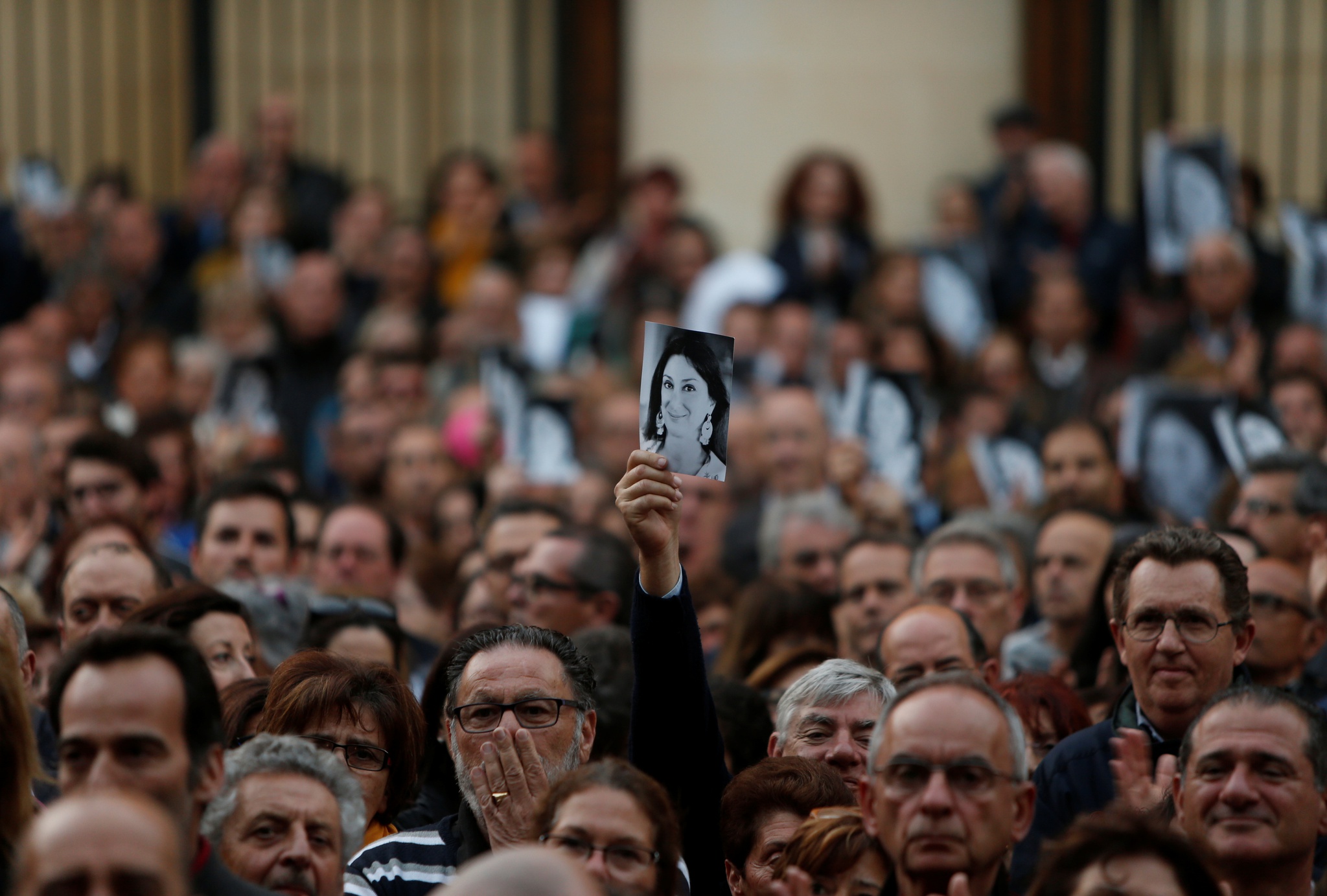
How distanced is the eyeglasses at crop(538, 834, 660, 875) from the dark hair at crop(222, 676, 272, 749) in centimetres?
127

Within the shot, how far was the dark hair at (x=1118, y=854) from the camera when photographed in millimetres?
3783

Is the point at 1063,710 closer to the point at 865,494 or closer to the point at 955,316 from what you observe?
the point at 865,494

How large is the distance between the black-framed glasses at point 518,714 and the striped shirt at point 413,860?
20 cm

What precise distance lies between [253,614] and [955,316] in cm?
587

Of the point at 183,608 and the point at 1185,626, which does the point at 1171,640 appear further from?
the point at 183,608

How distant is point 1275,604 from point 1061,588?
1138 mm

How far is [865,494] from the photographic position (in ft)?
29.0

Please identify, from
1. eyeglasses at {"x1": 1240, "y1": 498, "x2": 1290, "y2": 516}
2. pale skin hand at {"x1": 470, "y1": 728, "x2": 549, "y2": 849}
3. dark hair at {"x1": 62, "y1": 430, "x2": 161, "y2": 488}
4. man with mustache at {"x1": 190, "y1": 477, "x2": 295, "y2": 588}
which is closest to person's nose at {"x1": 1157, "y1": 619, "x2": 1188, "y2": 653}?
pale skin hand at {"x1": 470, "y1": 728, "x2": 549, "y2": 849}

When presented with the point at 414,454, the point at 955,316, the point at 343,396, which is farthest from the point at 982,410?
the point at 343,396

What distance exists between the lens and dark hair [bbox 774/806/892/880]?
14.9 ft

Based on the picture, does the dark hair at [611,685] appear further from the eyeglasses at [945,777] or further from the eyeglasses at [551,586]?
the eyeglasses at [945,777]

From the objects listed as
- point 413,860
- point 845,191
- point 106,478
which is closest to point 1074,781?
point 413,860

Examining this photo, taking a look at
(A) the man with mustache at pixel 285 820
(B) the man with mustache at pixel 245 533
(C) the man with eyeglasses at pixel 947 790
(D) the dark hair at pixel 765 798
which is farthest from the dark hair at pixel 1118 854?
(B) the man with mustache at pixel 245 533

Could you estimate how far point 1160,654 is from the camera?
17.2 feet
